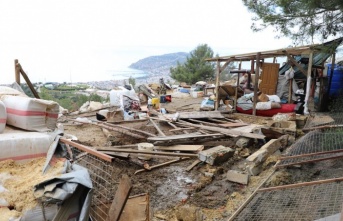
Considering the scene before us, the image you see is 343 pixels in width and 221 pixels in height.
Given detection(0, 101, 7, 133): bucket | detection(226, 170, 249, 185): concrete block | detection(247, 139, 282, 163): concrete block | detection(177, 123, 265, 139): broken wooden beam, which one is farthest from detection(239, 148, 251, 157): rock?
detection(0, 101, 7, 133): bucket

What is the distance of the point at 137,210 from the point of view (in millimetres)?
2750

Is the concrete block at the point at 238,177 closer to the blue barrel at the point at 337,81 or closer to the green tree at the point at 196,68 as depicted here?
the blue barrel at the point at 337,81

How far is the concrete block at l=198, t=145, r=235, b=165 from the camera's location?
566cm

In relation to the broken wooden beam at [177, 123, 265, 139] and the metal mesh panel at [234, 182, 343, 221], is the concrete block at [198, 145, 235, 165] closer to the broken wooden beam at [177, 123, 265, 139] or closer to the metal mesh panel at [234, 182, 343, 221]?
the broken wooden beam at [177, 123, 265, 139]

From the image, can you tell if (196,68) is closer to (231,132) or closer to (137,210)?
(231,132)

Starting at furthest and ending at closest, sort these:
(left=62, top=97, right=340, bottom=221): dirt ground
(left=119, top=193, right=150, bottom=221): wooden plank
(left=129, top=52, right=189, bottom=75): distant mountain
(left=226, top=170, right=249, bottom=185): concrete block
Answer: (left=129, top=52, right=189, bottom=75): distant mountain
(left=226, top=170, right=249, bottom=185): concrete block
(left=62, top=97, right=340, bottom=221): dirt ground
(left=119, top=193, right=150, bottom=221): wooden plank

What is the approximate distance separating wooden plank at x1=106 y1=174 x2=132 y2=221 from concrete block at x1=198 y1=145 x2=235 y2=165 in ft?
11.8

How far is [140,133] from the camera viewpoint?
7.77 m

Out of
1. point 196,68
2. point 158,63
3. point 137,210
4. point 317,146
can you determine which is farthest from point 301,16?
point 158,63

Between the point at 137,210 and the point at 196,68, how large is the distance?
27423mm

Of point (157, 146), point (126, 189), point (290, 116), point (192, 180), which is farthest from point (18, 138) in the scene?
point (290, 116)

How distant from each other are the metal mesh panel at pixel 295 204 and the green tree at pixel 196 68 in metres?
25.1

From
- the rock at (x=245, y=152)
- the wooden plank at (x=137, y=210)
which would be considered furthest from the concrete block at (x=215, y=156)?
the wooden plank at (x=137, y=210)

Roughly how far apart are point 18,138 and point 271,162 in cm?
470
